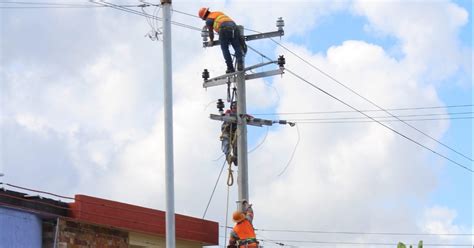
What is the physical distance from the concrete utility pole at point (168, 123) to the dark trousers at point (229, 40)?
664cm

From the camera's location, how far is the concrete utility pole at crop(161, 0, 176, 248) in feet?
46.9

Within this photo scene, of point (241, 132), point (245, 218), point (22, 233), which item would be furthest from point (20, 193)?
point (241, 132)

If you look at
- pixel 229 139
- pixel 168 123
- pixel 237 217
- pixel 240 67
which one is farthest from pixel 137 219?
pixel 168 123

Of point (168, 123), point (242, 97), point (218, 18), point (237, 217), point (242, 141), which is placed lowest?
point (237, 217)

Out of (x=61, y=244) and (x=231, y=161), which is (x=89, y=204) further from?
(x=231, y=161)

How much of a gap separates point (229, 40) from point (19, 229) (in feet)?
23.1

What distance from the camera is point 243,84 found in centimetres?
2164

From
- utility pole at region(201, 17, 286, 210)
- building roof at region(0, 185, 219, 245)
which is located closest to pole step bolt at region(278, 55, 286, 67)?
utility pole at region(201, 17, 286, 210)

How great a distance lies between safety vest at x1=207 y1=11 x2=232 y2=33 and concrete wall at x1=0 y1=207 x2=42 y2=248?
6579mm

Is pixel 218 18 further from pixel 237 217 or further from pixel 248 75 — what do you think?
pixel 237 217

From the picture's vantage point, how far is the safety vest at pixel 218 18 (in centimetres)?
2208

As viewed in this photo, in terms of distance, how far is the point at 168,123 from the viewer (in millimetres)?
14766

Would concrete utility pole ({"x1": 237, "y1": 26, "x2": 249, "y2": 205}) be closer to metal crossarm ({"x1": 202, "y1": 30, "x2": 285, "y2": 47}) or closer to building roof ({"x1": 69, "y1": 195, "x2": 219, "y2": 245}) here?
metal crossarm ({"x1": 202, "y1": 30, "x2": 285, "y2": 47})

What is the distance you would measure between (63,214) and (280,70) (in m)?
6.26
